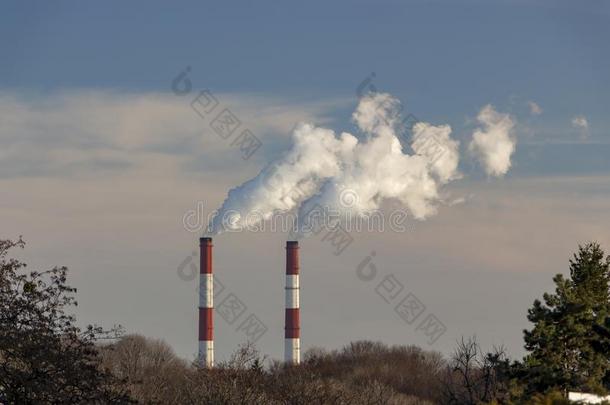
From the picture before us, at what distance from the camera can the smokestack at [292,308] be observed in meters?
85.4

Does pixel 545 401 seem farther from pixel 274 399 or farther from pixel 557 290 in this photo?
pixel 274 399

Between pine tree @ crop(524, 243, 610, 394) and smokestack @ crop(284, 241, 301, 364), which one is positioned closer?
pine tree @ crop(524, 243, 610, 394)

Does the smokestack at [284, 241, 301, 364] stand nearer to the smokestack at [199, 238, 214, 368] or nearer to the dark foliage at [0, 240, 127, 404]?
the smokestack at [199, 238, 214, 368]

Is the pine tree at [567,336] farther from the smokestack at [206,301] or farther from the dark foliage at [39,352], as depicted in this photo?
the smokestack at [206,301]

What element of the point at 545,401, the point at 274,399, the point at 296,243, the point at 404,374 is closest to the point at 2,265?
the point at 545,401

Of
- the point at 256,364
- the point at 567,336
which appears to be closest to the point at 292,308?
the point at 256,364

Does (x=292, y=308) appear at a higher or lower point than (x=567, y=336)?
higher

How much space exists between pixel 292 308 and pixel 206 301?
20.6 feet

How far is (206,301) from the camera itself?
8631cm

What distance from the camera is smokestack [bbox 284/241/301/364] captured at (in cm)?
8538

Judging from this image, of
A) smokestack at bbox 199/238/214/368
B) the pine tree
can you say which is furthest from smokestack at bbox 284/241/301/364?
the pine tree

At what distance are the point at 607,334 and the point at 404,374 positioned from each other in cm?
5702

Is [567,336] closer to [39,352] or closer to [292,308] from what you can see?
[39,352]

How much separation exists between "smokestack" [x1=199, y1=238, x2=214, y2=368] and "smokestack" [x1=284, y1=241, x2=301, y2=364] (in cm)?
545
